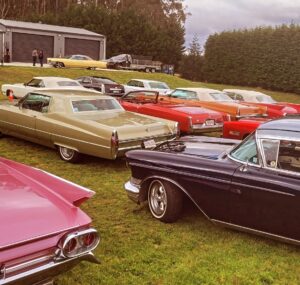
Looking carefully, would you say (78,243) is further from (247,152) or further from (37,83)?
(37,83)

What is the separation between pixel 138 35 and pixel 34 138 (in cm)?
→ 4455

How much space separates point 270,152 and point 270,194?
476 millimetres

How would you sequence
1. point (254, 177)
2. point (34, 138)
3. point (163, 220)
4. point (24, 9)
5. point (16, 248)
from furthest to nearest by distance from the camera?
point (24, 9) < point (34, 138) < point (163, 220) < point (254, 177) < point (16, 248)

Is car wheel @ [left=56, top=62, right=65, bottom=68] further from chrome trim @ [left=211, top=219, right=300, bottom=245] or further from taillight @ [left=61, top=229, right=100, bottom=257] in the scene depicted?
taillight @ [left=61, top=229, right=100, bottom=257]

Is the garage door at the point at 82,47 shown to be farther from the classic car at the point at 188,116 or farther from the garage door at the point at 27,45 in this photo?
the classic car at the point at 188,116

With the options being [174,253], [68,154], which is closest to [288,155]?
[174,253]

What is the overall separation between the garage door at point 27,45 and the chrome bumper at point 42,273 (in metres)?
38.9

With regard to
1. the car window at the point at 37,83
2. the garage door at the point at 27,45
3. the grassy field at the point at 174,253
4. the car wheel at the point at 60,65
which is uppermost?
the garage door at the point at 27,45

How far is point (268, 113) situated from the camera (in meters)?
14.2

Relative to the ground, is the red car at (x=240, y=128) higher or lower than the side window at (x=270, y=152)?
lower

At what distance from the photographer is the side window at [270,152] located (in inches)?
186

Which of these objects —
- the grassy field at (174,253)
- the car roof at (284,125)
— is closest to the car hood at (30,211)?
the grassy field at (174,253)

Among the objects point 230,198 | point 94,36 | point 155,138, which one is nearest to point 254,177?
point 230,198

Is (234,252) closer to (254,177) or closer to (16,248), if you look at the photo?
(254,177)
